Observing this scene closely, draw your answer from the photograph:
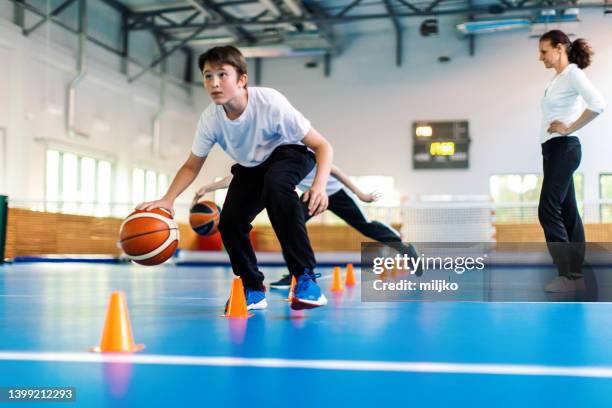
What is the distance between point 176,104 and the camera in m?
22.3

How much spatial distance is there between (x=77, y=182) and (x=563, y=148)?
15.1m

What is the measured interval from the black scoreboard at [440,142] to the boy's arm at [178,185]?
17.6 meters

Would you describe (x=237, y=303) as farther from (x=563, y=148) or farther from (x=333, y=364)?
(x=563, y=148)

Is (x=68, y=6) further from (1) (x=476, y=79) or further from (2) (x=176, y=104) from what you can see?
(1) (x=476, y=79)

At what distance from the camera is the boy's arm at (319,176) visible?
3.28 m

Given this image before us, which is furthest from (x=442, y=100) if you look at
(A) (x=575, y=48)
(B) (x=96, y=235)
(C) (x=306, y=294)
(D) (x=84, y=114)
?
(C) (x=306, y=294)

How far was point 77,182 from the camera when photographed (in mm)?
17812

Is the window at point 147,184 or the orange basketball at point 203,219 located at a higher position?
the window at point 147,184

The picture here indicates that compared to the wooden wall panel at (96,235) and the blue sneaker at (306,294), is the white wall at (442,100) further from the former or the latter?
the blue sneaker at (306,294)

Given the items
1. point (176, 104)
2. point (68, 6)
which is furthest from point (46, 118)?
point (176, 104)

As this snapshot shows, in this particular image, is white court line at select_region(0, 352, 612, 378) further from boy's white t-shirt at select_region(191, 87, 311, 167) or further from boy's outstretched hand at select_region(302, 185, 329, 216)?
boy's white t-shirt at select_region(191, 87, 311, 167)

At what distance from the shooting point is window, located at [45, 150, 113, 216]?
1662cm

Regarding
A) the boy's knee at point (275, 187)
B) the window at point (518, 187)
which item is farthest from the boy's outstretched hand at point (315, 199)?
the window at point (518, 187)

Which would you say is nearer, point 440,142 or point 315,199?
point 315,199
